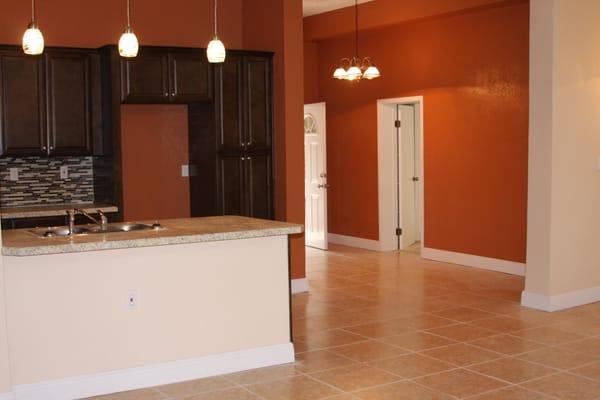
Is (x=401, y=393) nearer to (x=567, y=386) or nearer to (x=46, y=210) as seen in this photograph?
(x=567, y=386)

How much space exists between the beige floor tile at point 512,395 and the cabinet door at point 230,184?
360cm

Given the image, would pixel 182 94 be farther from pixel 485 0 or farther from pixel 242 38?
pixel 485 0

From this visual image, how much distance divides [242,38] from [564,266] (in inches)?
157

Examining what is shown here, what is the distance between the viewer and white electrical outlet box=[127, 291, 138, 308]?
4.76 m

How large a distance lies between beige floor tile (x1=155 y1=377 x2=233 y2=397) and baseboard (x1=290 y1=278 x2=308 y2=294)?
9.25 ft

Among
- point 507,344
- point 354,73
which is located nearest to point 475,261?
point 354,73

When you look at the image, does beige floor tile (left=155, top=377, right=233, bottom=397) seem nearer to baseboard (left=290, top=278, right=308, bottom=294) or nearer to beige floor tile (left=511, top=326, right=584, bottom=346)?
beige floor tile (left=511, top=326, right=584, bottom=346)

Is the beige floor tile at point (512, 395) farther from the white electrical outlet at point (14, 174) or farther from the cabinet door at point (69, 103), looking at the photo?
the white electrical outlet at point (14, 174)

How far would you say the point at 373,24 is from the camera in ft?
32.0

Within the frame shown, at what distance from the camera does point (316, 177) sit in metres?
11.1

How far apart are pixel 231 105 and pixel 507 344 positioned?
11.4 feet

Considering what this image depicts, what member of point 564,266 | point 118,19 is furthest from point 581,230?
point 118,19

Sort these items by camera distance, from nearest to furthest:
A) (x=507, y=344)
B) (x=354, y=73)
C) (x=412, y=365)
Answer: (x=412, y=365), (x=507, y=344), (x=354, y=73)

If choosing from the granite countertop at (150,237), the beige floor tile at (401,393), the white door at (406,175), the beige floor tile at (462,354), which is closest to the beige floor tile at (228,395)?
the beige floor tile at (401,393)
